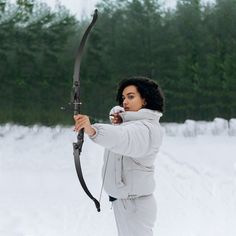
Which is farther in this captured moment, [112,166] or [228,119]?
[228,119]

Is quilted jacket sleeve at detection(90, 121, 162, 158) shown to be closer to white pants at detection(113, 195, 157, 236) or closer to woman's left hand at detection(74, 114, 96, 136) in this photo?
woman's left hand at detection(74, 114, 96, 136)

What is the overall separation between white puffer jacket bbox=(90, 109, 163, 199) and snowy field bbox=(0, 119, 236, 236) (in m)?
1.95

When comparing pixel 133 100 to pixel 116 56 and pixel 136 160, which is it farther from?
pixel 116 56

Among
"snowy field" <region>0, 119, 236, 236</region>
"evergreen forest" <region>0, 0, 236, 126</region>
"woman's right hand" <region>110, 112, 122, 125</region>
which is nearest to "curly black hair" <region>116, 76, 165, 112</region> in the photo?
"woman's right hand" <region>110, 112, 122, 125</region>

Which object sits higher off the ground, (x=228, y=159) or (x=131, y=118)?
(x=131, y=118)

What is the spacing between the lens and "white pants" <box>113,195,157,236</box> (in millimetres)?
1693

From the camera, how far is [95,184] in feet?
19.3

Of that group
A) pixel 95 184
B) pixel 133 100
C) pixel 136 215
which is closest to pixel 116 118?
pixel 133 100

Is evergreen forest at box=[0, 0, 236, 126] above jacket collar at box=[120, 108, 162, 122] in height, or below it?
above

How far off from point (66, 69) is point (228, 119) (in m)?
3.38

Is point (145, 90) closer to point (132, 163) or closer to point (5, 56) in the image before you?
point (132, 163)

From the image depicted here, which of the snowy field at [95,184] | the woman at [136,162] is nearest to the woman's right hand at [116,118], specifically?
the woman at [136,162]

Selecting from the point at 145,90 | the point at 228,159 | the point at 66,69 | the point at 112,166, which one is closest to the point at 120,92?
the point at 145,90

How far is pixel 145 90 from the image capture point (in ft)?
5.56
